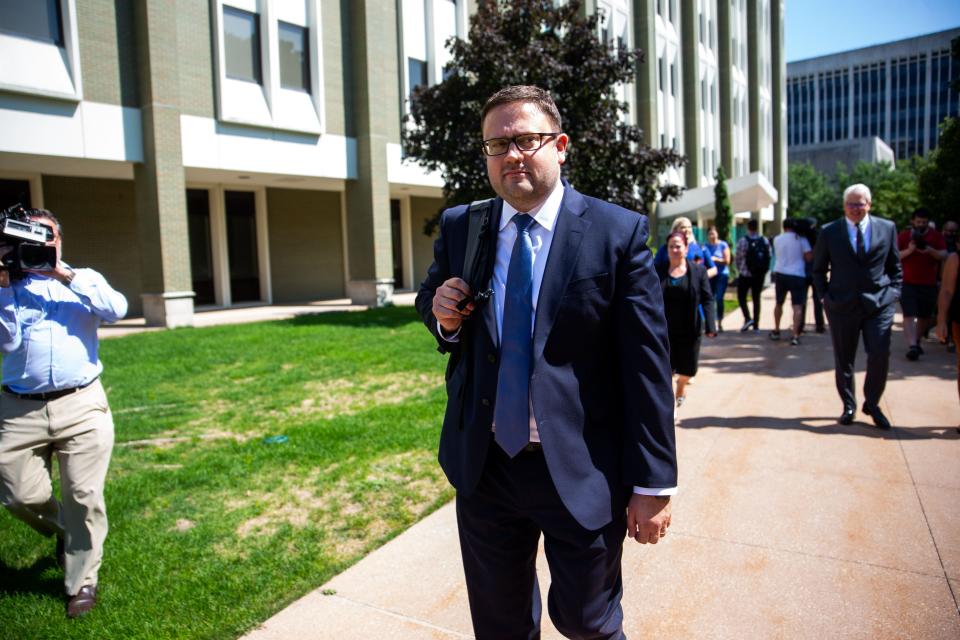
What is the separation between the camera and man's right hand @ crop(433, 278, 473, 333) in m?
2.01

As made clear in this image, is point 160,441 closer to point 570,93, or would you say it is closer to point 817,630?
point 817,630

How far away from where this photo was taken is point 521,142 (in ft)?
6.51

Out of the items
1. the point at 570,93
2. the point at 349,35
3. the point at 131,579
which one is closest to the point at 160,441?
the point at 131,579

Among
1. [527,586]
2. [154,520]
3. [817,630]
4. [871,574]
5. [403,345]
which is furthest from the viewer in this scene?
[403,345]

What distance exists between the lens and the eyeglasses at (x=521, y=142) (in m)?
1.98

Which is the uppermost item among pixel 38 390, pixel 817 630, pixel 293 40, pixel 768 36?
pixel 768 36

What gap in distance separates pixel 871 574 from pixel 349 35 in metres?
20.1

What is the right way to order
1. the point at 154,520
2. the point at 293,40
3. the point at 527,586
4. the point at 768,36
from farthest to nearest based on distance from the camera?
the point at 768,36 → the point at 293,40 → the point at 154,520 → the point at 527,586

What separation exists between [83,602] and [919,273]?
10.2 m

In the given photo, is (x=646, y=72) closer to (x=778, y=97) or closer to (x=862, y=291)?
(x=778, y=97)

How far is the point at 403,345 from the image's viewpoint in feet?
37.3

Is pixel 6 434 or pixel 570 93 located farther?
pixel 570 93

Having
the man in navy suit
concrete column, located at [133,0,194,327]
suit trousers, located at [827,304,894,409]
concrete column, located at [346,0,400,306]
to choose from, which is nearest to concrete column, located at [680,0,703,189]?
concrete column, located at [346,0,400,306]

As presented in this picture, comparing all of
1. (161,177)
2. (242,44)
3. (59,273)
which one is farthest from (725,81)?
(59,273)
